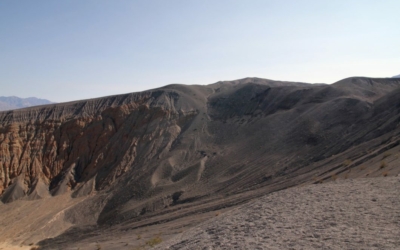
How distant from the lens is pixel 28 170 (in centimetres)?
4234

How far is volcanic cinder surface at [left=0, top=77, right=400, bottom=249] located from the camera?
9.76 m

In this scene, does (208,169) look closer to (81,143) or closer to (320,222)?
(81,143)

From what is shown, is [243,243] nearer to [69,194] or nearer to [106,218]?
[106,218]

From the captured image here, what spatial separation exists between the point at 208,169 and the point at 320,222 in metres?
24.3

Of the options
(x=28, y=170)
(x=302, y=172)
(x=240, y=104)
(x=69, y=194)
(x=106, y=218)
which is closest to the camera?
(x=302, y=172)

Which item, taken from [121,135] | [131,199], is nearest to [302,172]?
[131,199]

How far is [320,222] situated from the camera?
8758 mm

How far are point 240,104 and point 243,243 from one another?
37.5 meters

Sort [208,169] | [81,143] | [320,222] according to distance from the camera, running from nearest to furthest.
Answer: [320,222] → [208,169] → [81,143]

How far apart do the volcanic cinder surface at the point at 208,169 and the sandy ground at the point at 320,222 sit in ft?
0.13

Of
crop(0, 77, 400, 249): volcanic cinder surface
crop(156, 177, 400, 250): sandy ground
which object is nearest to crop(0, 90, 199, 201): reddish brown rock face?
crop(0, 77, 400, 249): volcanic cinder surface

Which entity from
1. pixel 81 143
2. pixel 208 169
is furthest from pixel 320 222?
pixel 81 143

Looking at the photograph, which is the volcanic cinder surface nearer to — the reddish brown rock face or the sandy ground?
the sandy ground

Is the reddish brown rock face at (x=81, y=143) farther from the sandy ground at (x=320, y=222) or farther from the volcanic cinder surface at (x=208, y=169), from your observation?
the sandy ground at (x=320, y=222)
